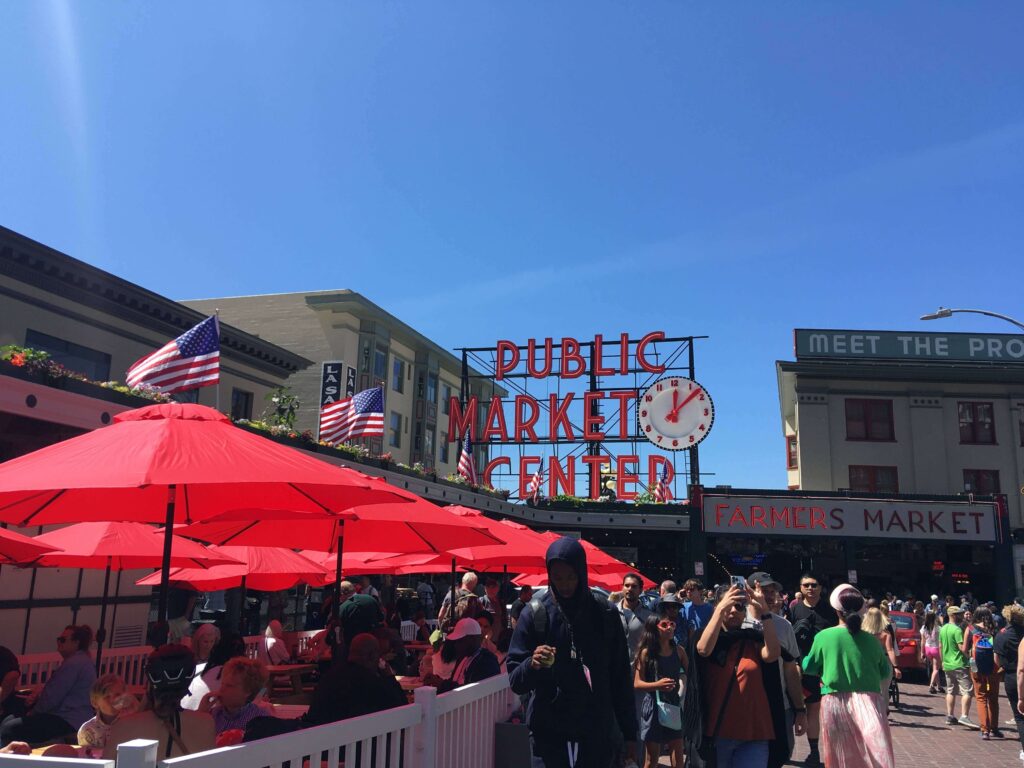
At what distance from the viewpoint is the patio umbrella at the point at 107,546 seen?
29.8 ft

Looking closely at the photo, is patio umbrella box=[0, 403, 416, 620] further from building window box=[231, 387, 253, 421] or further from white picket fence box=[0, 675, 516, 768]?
building window box=[231, 387, 253, 421]

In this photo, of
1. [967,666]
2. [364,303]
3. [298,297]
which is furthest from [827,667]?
[298,297]

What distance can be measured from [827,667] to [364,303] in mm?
41244

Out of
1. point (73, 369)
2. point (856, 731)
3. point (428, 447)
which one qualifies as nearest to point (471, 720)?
point (856, 731)

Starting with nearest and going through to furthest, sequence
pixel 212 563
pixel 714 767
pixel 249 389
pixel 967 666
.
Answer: pixel 714 767, pixel 212 563, pixel 967 666, pixel 249 389

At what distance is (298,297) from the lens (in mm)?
48031

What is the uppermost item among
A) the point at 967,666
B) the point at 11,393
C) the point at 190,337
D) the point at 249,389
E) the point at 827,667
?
the point at 249,389

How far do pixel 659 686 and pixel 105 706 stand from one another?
14.9 feet

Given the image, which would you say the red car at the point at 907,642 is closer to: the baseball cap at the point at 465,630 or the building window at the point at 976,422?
the baseball cap at the point at 465,630

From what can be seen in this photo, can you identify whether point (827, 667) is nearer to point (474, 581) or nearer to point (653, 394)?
point (474, 581)

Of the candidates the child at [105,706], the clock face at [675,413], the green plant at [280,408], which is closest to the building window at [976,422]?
the clock face at [675,413]

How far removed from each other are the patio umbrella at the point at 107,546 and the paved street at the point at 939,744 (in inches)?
257

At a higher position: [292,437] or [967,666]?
[292,437]

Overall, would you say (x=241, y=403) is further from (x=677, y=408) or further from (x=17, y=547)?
(x=17, y=547)
